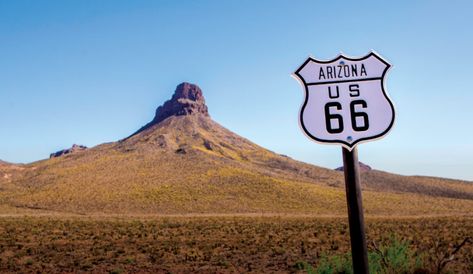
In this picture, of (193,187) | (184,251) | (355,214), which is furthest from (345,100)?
(193,187)

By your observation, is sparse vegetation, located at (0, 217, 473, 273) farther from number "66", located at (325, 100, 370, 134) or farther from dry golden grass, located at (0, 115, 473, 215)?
dry golden grass, located at (0, 115, 473, 215)

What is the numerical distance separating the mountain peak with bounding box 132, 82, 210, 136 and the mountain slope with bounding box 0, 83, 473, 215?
32749 mm

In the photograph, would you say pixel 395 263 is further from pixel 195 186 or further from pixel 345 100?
pixel 195 186

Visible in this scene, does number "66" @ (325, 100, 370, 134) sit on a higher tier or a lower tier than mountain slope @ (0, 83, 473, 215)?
lower

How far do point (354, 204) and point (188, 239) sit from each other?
71.6ft

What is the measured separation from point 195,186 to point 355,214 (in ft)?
253

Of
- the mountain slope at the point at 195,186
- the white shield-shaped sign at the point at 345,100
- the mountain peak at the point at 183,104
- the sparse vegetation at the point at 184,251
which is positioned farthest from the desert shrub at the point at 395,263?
the mountain peak at the point at 183,104

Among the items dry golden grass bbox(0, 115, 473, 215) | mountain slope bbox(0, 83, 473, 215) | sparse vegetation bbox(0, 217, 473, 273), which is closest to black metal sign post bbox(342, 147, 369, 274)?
sparse vegetation bbox(0, 217, 473, 273)

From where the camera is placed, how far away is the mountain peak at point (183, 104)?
159250mm

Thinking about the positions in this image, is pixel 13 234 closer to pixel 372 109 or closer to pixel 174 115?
pixel 372 109

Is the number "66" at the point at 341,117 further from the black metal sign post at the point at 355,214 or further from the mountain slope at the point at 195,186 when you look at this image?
the mountain slope at the point at 195,186

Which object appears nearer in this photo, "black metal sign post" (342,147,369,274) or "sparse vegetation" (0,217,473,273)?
"black metal sign post" (342,147,369,274)

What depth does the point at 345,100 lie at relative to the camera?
3408 millimetres

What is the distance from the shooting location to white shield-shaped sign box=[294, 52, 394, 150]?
339cm
